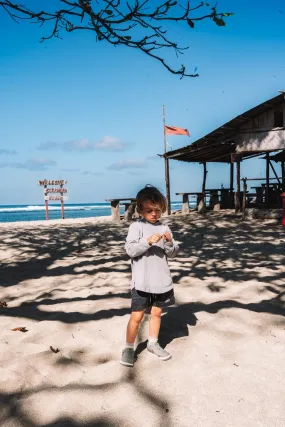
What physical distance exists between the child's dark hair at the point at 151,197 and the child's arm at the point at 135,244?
18 cm

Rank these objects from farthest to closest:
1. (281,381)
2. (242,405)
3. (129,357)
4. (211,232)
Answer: (211,232)
(129,357)
(281,381)
(242,405)

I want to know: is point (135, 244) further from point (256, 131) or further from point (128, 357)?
point (256, 131)

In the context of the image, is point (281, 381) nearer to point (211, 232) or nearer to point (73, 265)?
point (73, 265)

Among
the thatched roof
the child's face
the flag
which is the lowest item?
the child's face

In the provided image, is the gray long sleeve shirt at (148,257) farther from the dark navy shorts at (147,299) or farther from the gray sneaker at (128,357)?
the gray sneaker at (128,357)

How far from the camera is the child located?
2887 mm

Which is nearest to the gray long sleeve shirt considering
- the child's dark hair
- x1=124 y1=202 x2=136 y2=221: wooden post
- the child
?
the child

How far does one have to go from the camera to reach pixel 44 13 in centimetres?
285

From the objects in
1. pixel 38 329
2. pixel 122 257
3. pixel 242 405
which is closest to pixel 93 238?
pixel 122 257

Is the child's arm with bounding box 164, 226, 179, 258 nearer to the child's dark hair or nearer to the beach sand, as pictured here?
the child's dark hair

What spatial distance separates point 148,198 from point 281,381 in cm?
171

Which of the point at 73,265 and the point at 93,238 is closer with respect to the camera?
the point at 73,265

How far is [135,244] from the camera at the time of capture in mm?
2887

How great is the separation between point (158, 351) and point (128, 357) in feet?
0.89
